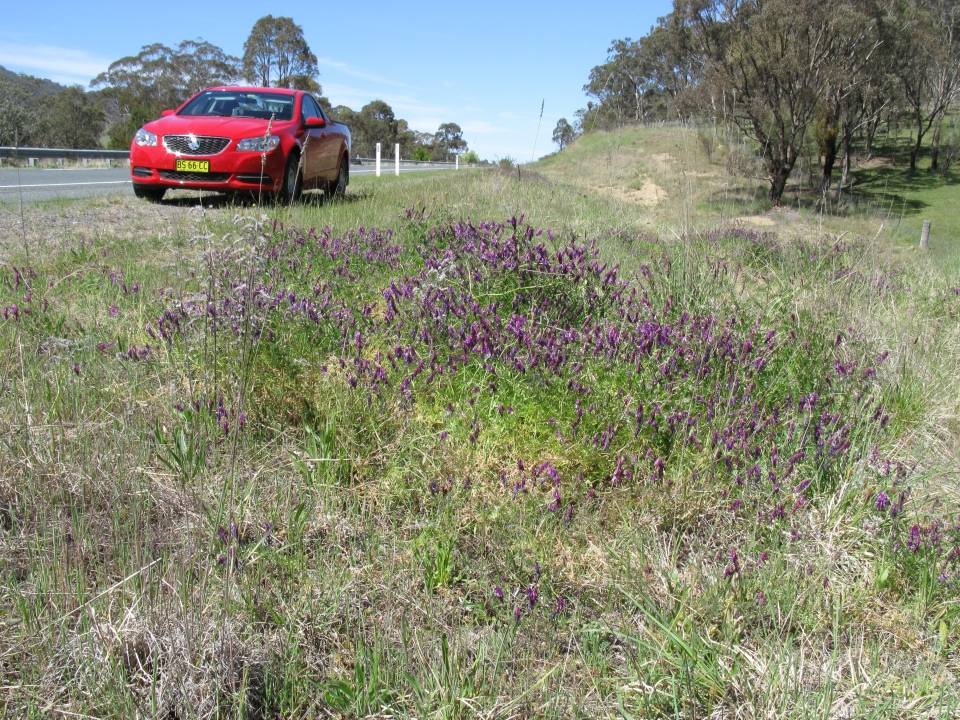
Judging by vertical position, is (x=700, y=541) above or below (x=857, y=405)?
below

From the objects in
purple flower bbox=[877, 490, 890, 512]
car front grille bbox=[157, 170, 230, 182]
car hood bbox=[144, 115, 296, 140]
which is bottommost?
purple flower bbox=[877, 490, 890, 512]

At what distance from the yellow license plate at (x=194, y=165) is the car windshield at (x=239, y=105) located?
1.32 m

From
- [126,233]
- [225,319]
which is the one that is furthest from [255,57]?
[225,319]

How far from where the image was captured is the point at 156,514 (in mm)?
2404

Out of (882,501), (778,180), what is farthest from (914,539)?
(778,180)

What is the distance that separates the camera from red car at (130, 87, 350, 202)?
8.58 m

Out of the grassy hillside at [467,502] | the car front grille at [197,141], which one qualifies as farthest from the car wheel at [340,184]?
the grassy hillside at [467,502]

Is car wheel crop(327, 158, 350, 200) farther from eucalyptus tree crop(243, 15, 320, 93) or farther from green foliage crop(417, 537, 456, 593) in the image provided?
eucalyptus tree crop(243, 15, 320, 93)

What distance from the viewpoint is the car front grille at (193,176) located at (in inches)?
338

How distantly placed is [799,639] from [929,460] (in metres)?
1.55

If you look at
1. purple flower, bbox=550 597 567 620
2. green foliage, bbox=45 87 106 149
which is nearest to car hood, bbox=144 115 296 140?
purple flower, bbox=550 597 567 620

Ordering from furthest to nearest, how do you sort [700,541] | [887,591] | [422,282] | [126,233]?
[126,233] → [422,282] → [700,541] → [887,591]

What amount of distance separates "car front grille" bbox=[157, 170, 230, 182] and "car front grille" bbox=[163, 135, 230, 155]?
0.84ft

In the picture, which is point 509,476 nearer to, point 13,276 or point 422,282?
point 422,282
